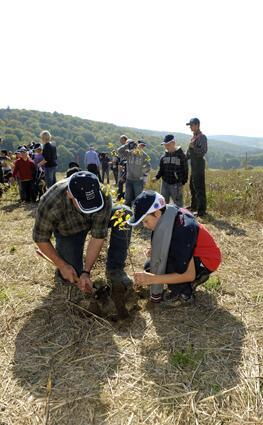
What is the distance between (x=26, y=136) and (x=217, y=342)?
119 meters

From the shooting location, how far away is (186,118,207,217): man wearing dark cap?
8.23 meters

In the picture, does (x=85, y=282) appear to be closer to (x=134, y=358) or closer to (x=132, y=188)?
(x=134, y=358)

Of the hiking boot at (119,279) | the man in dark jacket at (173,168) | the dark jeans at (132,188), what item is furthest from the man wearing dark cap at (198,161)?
the hiking boot at (119,279)

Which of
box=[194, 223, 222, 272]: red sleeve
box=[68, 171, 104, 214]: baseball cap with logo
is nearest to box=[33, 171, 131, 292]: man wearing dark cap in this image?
box=[68, 171, 104, 214]: baseball cap with logo

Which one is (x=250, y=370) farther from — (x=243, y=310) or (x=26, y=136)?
(x=26, y=136)

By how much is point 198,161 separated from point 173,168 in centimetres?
97

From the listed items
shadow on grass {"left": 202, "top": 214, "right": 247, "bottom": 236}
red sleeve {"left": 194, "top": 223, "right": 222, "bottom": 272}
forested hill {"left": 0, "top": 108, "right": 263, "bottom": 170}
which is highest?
red sleeve {"left": 194, "top": 223, "right": 222, "bottom": 272}

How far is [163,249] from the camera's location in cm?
380

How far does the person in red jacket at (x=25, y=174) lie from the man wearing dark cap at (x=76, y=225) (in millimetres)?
7368

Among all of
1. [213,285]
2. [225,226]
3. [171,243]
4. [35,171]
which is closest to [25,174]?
[35,171]

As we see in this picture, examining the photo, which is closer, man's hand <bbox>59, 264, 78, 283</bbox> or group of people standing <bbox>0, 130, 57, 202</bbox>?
man's hand <bbox>59, 264, 78, 283</bbox>

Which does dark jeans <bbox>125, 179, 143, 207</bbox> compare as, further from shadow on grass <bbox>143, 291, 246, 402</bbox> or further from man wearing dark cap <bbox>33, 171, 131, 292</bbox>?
shadow on grass <bbox>143, 291, 246, 402</bbox>

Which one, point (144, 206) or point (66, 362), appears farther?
point (144, 206)

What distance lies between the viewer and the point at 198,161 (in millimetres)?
8469
